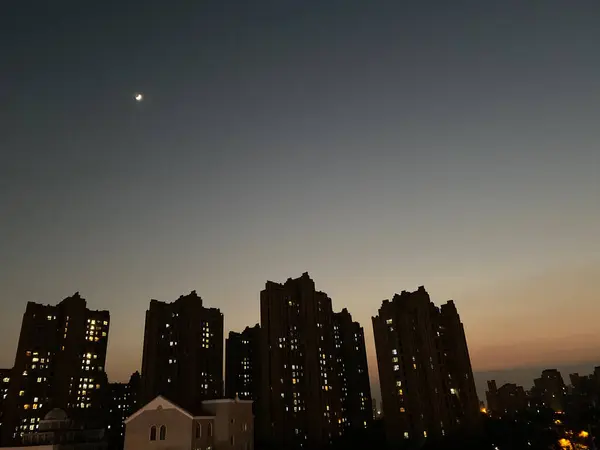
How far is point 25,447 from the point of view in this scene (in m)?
66.0

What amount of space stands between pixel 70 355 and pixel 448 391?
4555 inches

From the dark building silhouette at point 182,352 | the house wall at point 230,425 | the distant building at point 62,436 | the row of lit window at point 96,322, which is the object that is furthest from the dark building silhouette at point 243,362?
the house wall at point 230,425

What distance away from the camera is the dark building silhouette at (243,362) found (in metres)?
173

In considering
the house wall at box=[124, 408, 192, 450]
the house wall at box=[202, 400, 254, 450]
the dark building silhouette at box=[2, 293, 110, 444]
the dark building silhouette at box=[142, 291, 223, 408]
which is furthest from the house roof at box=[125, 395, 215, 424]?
the dark building silhouette at box=[2, 293, 110, 444]

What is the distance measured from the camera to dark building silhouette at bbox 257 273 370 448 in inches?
4843

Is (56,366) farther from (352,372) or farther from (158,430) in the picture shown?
(158,430)

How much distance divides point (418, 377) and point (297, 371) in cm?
3912

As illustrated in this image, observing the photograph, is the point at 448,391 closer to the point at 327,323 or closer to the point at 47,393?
the point at 327,323

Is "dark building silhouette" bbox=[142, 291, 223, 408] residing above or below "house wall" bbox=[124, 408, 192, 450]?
above

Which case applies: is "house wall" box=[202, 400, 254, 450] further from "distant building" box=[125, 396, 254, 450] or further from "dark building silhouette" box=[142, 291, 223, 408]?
"dark building silhouette" box=[142, 291, 223, 408]

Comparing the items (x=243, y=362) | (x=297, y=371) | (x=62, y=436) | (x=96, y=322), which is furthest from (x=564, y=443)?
(x=96, y=322)

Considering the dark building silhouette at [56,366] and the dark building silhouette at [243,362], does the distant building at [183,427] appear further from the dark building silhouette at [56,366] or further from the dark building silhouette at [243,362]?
the dark building silhouette at [243,362]

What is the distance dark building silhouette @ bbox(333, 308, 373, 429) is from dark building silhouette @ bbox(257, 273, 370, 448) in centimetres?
1892

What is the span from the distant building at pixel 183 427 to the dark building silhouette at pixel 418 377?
56719mm
